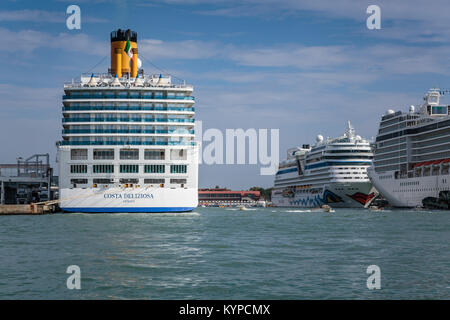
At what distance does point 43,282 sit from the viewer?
1948 cm

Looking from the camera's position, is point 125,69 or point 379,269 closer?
point 379,269

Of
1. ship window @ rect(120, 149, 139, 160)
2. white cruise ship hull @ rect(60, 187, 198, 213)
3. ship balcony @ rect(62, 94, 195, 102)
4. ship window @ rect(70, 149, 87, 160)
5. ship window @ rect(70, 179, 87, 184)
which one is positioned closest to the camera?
white cruise ship hull @ rect(60, 187, 198, 213)

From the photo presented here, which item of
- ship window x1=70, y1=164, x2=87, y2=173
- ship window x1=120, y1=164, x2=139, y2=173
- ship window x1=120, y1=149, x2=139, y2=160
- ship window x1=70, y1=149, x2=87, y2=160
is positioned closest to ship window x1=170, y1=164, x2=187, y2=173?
ship window x1=120, y1=164, x2=139, y2=173

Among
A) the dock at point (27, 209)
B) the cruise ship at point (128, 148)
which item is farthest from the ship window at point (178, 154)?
the dock at point (27, 209)

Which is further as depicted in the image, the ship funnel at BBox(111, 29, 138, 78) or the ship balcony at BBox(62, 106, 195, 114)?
the ship funnel at BBox(111, 29, 138, 78)

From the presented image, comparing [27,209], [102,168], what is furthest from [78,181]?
[27,209]

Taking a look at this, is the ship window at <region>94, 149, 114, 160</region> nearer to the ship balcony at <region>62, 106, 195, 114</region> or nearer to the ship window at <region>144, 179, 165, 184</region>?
the ship balcony at <region>62, 106, 195, 114</region>

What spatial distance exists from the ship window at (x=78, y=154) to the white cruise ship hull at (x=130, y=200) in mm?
4635

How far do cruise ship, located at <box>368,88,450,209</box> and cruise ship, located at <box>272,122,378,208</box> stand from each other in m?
11.2

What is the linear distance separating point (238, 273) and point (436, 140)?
9017 cm

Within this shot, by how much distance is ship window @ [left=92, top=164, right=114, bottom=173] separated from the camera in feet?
223

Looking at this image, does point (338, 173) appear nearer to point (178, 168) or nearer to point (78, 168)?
point (178, 168)
